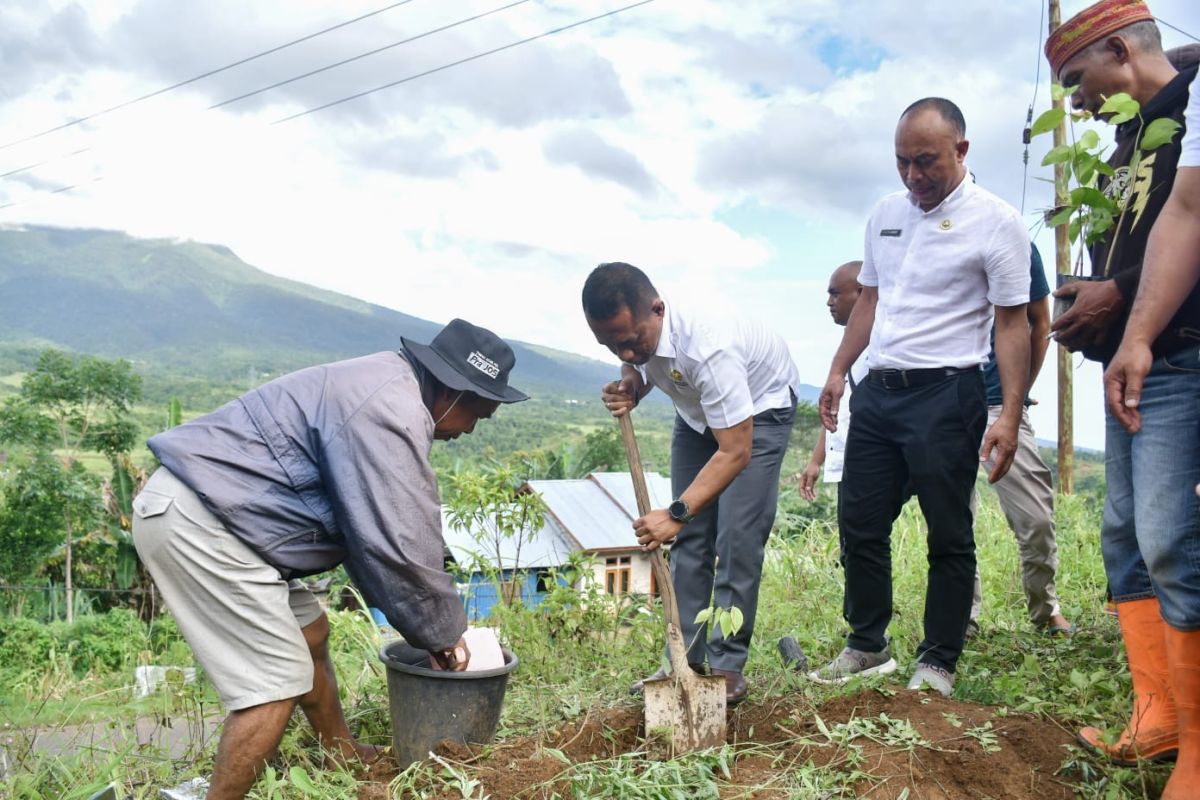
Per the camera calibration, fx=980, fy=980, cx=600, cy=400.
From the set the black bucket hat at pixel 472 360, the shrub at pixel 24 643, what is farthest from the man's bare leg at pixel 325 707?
the shrub at pixel 24 643

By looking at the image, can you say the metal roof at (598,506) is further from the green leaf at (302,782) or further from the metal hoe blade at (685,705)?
the green leaf at (302,782)

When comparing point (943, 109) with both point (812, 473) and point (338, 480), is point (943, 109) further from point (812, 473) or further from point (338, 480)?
point (338, 480)

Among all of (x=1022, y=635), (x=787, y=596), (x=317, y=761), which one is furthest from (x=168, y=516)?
(x=787, y=596)

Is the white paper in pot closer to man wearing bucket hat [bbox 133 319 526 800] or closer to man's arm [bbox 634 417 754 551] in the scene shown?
man wearing bucket hat [bbox 133 319 526 800]

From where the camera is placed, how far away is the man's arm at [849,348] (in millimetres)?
4109

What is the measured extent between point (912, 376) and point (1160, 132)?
1.25 meters

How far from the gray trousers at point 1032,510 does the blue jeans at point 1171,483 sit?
2194mm

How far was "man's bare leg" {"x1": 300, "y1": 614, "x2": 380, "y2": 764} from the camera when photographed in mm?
3438

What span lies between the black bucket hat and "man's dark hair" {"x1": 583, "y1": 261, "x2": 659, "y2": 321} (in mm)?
340

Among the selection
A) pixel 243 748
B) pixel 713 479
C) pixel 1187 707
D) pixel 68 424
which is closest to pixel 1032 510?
pixel 713 479

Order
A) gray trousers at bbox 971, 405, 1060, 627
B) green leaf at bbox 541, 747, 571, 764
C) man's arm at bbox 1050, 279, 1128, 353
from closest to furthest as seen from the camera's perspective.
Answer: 1. man's arm at bbox 1050, 279, 1128, 353
2. green leaf at bbox 541, 747, 571, 764
3. gray trousers at bbox 971, 405, 1060, 627

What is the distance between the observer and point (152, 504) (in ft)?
9.80

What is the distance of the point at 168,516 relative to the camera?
298cm

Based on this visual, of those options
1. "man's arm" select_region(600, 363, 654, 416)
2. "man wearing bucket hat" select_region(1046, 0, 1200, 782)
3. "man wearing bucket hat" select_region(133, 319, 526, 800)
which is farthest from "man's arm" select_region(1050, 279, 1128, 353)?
"man wearing bucket hat" select_region(133, 319, 526, 800)
